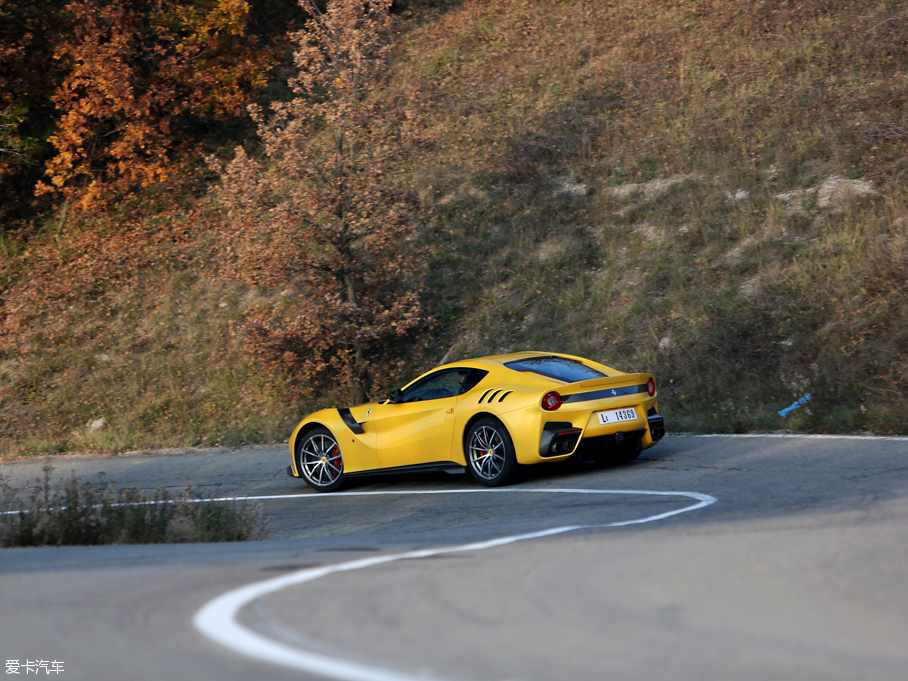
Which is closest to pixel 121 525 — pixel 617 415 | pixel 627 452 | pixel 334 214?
pixel 617 415

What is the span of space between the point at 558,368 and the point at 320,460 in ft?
10.2

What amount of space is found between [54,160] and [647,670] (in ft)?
79.8

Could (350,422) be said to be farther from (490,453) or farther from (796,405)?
(796,405)

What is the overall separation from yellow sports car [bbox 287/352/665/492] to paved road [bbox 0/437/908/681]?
1289 mm

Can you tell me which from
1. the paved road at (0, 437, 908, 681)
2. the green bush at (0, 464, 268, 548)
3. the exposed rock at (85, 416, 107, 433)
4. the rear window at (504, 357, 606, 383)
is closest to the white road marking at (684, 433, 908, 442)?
the paved road at (0, 437, 908, 681)

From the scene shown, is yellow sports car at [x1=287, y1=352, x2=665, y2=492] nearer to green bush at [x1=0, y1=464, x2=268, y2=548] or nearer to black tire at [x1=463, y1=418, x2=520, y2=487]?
black tire at [x1=463, y1=418, x2=520, y2=487]

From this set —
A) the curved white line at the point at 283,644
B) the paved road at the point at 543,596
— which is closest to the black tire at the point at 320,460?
the paved road at the point at 543,596

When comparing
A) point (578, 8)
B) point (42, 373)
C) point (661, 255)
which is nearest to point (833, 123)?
A: point (661, 255)

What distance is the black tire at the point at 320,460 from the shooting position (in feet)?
36.2

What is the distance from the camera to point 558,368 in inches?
408

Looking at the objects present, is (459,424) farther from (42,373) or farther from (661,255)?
(42,373)

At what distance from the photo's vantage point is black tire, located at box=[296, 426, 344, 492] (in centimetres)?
1104

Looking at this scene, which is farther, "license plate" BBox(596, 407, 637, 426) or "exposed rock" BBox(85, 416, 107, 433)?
"exposed rock" BBox(85, 416, 107, 433)

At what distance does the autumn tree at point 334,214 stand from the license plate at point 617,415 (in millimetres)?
7166
